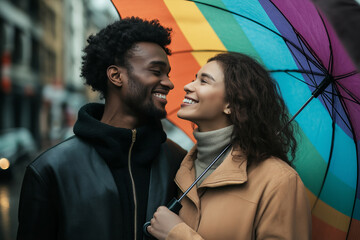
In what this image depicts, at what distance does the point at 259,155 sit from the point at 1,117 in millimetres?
23537

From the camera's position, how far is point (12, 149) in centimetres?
1351

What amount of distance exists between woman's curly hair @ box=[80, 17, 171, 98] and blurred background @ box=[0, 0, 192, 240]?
462 centimetres

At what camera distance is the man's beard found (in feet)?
9.11

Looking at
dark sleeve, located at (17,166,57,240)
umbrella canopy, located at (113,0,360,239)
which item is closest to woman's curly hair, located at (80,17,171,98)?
umbrella canopy, located at (113,0,360,239)

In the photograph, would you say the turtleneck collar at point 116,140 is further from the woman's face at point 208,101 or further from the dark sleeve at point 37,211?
the dark sleeve at point 37,211

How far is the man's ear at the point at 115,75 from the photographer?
2.86 metres

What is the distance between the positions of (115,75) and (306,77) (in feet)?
4.62

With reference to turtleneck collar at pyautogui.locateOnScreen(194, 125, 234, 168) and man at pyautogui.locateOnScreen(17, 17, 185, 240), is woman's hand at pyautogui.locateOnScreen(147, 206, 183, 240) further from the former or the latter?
turtleneck collar at pyautogui.locateOnScreen(194, 125, 234, 168)

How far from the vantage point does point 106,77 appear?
2.98 metres

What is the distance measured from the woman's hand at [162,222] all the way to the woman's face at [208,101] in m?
0.67

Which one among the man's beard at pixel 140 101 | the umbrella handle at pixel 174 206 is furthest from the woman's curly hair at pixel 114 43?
the umbrella handle at pixel 174 206

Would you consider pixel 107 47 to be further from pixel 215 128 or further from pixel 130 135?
pixel 215 128

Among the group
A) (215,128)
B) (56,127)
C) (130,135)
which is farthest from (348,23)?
(56,127)

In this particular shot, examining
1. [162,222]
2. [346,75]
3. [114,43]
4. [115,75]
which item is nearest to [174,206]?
[162,222]
